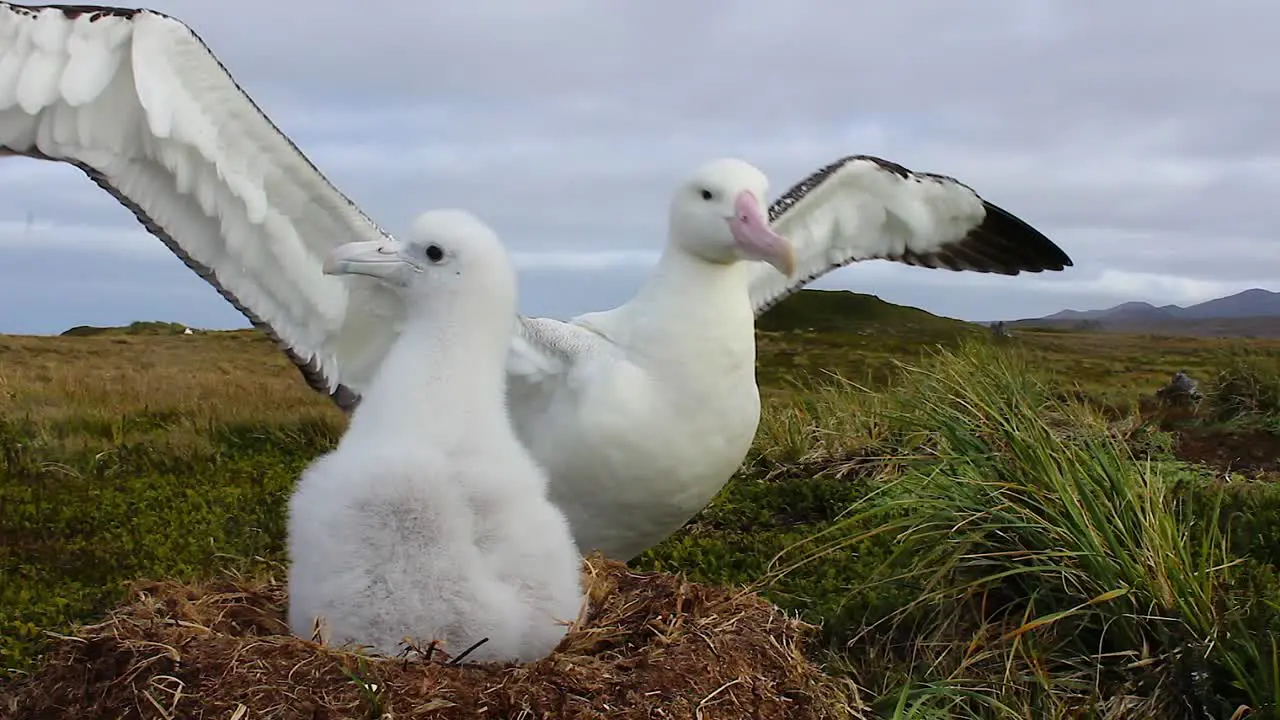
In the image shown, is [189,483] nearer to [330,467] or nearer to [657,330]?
[657,330]

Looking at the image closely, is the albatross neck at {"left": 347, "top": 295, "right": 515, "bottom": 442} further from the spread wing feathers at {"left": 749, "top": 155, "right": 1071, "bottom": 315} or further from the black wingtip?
the black wingtip

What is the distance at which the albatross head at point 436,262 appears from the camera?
3.33 meters

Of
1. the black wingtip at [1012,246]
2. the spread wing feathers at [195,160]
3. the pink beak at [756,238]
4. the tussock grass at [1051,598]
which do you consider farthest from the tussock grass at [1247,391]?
the spread wing feathers at [195,160]

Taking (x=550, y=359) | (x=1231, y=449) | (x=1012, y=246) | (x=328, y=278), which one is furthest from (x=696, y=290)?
(x=1231, y=449)

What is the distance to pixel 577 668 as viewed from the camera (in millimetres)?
2869

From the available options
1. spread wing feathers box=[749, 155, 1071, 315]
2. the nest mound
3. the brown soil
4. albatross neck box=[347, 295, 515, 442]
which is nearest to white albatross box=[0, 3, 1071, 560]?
the nest mound

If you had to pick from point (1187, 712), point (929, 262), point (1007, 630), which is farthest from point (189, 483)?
point (1187, 712)

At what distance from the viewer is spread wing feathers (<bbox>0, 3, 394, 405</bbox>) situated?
3.85m

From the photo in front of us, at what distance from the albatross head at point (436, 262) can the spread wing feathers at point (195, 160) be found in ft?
3.27

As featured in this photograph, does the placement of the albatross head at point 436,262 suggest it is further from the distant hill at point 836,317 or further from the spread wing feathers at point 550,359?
the distant hill at point 836,317

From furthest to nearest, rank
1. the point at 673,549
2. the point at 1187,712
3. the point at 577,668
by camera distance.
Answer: the point at 673,549 < the point at 1187,712 < the point at 577,668

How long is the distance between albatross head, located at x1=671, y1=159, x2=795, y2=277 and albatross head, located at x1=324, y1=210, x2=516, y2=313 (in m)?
1.26

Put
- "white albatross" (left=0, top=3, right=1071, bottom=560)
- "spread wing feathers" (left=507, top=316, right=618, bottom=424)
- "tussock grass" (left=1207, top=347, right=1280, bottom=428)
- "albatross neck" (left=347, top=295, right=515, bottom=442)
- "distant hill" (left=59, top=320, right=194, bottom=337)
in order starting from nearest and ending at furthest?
"albatross neck" (left=347, top=295, right=515, bottom=442) < "white albatross" (left=0, top=3, right=1071, bottom=560) < "spread wing feathers" (left=507, top=316, right=618, bottom=424) < "tussock grass" (left=1207, top=347, right=1280, bottom=428) < "distant hill" (left=59, top=320, right=194, bottom=337)

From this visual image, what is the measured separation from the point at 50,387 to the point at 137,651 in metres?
9.51
